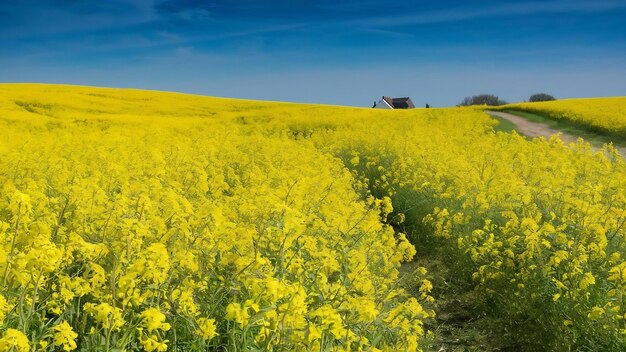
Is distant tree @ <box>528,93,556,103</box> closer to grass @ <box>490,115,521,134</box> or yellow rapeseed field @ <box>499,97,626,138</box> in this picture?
yellow rapeseed field @ <box>499,97,626,138</box>

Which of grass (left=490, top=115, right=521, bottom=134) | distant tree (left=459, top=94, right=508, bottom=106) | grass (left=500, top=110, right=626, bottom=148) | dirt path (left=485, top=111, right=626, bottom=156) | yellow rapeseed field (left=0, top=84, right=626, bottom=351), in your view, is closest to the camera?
yellow rapeseed field (left=0, top=84, right=626, bottom=351)

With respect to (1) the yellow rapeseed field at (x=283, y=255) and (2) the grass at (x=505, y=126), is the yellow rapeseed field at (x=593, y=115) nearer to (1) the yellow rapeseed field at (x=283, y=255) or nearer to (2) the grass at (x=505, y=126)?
(2) the grass at (x=505, y=126)

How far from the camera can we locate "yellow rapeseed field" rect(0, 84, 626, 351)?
3.50 metres

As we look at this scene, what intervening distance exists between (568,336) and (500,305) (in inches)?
51.6

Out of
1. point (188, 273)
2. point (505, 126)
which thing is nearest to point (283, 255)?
point (188, 273)

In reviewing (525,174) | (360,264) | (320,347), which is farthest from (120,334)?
(525,174)

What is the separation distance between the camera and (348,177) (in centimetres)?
1063

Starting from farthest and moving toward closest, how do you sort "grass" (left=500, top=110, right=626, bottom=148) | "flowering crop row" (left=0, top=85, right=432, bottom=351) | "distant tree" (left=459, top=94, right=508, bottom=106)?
"distant tree" (left=459, top=94, right=508, bottom=106)
"grass" (left=500, top=110, right=626, bottom=148)
"flowering crop row" (left=0, top=85, right=432, bottom=351)

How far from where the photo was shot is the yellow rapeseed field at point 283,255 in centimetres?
350

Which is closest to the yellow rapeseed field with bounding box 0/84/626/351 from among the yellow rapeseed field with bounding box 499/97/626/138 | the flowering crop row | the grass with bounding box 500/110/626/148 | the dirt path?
A: the flowering crop row

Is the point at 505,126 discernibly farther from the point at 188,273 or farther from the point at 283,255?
the point at 188,273

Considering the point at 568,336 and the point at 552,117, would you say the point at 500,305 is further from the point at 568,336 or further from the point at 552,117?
the point at 552,117

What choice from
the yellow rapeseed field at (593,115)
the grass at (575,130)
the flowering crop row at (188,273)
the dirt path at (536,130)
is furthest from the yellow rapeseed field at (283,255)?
the yellow rapeseed field at (593,115)

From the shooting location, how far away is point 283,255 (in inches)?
168
